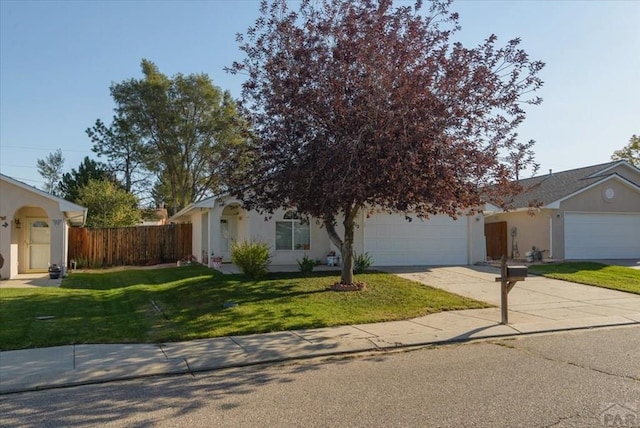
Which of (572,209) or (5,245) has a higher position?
(572,209)

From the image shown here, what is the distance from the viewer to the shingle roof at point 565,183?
2386cm

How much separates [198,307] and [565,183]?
20945mm

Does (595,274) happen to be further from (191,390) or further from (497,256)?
(191,390)

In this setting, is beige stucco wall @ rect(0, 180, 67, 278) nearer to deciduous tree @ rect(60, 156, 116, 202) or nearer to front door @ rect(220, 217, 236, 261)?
front door @ rect(220, 217, 236, 261)

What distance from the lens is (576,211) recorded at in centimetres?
2359

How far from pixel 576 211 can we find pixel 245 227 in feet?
50.3

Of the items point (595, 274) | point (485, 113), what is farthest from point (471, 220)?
point (485, 113)

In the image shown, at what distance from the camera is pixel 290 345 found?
27.6ft

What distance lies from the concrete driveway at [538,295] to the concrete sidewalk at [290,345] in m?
0.03

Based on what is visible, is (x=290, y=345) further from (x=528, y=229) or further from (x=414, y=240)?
(x=528, y=229)

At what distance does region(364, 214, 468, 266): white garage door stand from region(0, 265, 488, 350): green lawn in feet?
12.9

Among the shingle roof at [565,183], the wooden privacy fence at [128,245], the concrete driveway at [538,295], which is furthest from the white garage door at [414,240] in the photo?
the wooden privacy fence at [128,245]

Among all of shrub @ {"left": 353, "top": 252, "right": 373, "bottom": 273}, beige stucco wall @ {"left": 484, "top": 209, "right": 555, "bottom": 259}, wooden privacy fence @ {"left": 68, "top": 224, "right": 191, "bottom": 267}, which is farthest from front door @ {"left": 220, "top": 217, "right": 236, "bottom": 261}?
beige stucco wall @ {"left": 484, "top": 209, "right": 555, "bottom": 259}

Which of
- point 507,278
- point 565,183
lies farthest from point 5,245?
point 565,183
